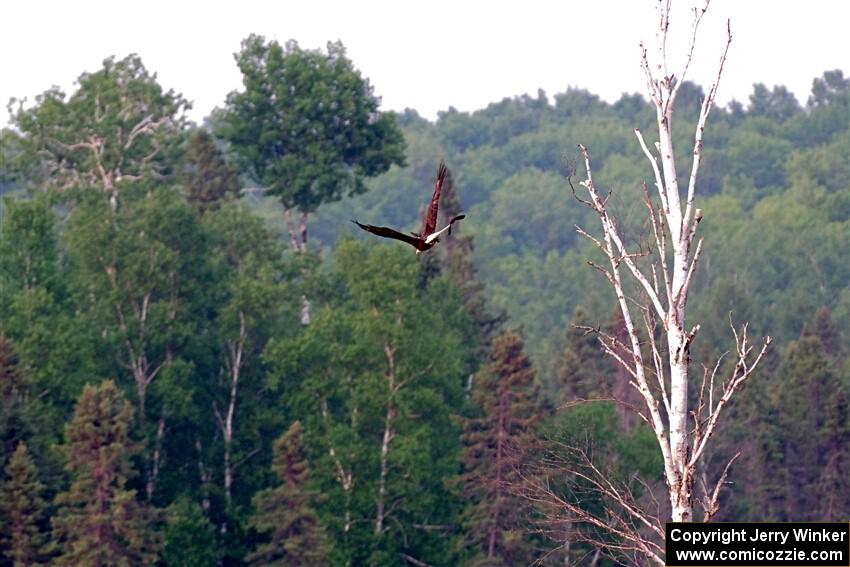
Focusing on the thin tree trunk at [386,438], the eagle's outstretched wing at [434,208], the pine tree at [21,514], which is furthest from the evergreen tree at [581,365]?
the eagle's outstretched wing at [434,208]

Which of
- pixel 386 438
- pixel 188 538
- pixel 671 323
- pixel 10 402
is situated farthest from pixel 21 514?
pixel 671 323

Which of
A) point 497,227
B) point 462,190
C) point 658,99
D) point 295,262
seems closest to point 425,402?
point 295,262

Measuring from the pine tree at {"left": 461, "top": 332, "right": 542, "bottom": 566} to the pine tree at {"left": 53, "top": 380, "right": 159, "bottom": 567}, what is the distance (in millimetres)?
8060

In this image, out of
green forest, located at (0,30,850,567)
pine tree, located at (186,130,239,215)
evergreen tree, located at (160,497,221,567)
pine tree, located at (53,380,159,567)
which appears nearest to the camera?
pine tree, located at (53,380,159,567)

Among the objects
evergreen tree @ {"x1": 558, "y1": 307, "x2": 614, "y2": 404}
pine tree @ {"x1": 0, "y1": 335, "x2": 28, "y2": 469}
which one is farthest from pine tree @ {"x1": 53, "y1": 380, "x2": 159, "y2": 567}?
evergreen tree @ {"x1": 558, "y1": 307, "x2": 614, "y2": 404}

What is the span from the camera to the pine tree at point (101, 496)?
42656 mm

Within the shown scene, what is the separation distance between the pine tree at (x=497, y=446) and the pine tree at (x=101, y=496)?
317 inches

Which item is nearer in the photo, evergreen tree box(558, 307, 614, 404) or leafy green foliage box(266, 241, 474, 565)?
leafy green foliage box(266, 241, 474, 565)

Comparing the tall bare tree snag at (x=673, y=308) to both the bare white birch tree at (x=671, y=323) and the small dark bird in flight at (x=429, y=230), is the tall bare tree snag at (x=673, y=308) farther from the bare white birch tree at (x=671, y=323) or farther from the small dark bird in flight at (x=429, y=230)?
the small dark bird in flight at (x=429, y=230)

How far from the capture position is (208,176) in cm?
6256

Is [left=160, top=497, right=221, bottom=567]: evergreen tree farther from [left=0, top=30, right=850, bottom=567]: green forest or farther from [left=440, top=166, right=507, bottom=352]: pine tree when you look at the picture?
[left=440, top=166, right=507, bottom=352]: pine tree

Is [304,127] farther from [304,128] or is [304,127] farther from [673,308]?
[673,308]

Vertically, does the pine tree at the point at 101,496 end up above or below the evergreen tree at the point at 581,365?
below

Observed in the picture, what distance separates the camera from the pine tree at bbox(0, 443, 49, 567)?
42.0m
